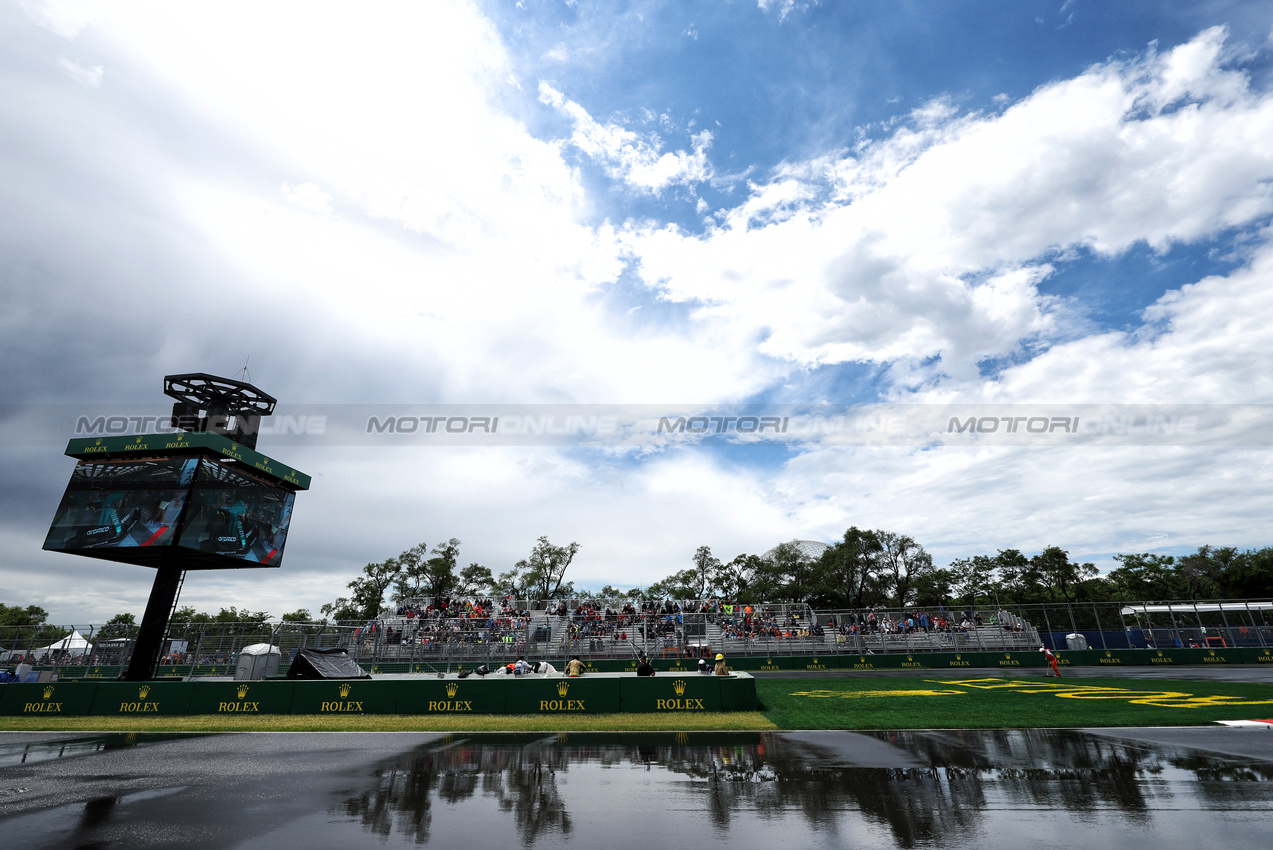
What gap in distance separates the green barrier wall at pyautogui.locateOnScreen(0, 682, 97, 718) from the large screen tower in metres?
3.28

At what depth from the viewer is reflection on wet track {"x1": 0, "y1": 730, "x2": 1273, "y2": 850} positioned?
5875 mm

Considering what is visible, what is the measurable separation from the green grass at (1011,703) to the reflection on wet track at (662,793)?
142cm

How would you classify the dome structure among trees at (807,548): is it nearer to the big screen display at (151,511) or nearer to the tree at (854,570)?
the tree at (854,570)

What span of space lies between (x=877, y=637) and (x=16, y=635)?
43438 mm

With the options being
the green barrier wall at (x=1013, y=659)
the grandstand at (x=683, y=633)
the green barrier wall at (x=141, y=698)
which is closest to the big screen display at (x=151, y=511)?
the green barrier wall at (x=141, y=698)

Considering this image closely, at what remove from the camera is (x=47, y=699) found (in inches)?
638

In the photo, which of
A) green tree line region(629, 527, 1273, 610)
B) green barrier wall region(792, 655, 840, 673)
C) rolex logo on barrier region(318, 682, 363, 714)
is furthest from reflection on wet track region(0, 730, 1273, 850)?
green tree line region(629, 527, 1273, 610)

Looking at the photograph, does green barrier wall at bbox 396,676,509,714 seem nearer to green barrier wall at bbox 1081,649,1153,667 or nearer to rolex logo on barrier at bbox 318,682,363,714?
rolex logo on barrier at bbox 318,682,363,714

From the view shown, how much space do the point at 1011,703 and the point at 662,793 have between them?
1253 centimetres

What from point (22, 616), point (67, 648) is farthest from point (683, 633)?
point (22, 616)

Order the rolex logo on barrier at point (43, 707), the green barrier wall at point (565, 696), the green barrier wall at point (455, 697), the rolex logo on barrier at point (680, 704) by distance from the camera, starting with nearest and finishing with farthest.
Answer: the rolex logo on barrier at point (680, 704)
the green barrier wall at point (565, 696)
the green barrier wall at point (455, 697)
the rolex logo on barrier at point (43, 707)

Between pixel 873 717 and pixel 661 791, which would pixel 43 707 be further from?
pixel 873 717

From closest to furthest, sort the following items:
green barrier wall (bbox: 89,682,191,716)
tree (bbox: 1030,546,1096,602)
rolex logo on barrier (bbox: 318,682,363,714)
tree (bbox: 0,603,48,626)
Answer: rolex logo on barrier (bbox: 318,682,363,714) → green barrier wall (bbox: 89,682,191,716) → tree (bbox: 1030,546,1096,602) → tree (bbox: 0,603,48,626)

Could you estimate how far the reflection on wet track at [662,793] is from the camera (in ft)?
19.3
